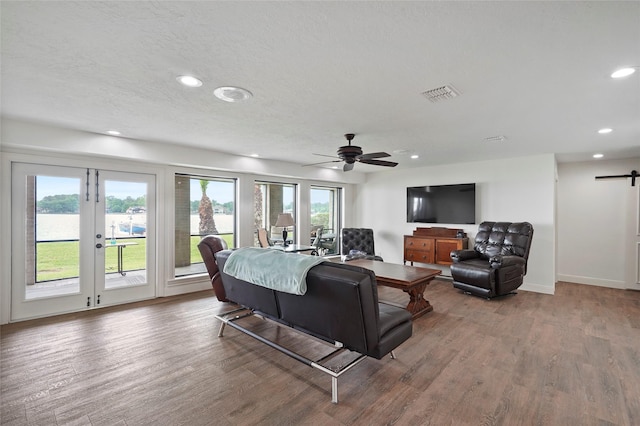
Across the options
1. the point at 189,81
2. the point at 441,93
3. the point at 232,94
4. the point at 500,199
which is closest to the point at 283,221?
the point at 232,94

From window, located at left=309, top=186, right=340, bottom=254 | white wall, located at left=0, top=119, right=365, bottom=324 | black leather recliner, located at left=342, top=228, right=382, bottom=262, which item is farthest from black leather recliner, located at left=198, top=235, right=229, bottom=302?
black leather recliner, located at left=342, top=228, right=382, bottom=262

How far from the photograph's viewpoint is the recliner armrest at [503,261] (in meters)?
4.58

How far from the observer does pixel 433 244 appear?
6.09m

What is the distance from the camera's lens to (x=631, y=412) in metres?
2.08

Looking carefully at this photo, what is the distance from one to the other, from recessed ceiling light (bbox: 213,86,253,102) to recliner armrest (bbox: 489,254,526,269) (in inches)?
170

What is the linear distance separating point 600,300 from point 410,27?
5658mm

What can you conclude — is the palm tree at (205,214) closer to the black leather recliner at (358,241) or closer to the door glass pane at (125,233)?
the door glass pane at (125,233)

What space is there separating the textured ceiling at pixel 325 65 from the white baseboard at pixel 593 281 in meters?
3.38

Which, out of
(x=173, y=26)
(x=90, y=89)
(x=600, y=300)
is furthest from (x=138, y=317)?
(x=600, y=300)

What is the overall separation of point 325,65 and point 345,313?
1819 mm

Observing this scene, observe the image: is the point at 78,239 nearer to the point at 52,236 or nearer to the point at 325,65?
the point at 52,236

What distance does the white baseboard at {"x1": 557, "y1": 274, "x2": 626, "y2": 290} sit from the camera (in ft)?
18.1

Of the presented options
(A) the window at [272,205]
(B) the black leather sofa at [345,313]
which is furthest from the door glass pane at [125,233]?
(B) the black leather sofa at [345,313]

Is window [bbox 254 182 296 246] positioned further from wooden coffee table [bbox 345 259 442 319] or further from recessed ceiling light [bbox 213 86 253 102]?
recessed ceiling light [bbox 213 86 253 102]
